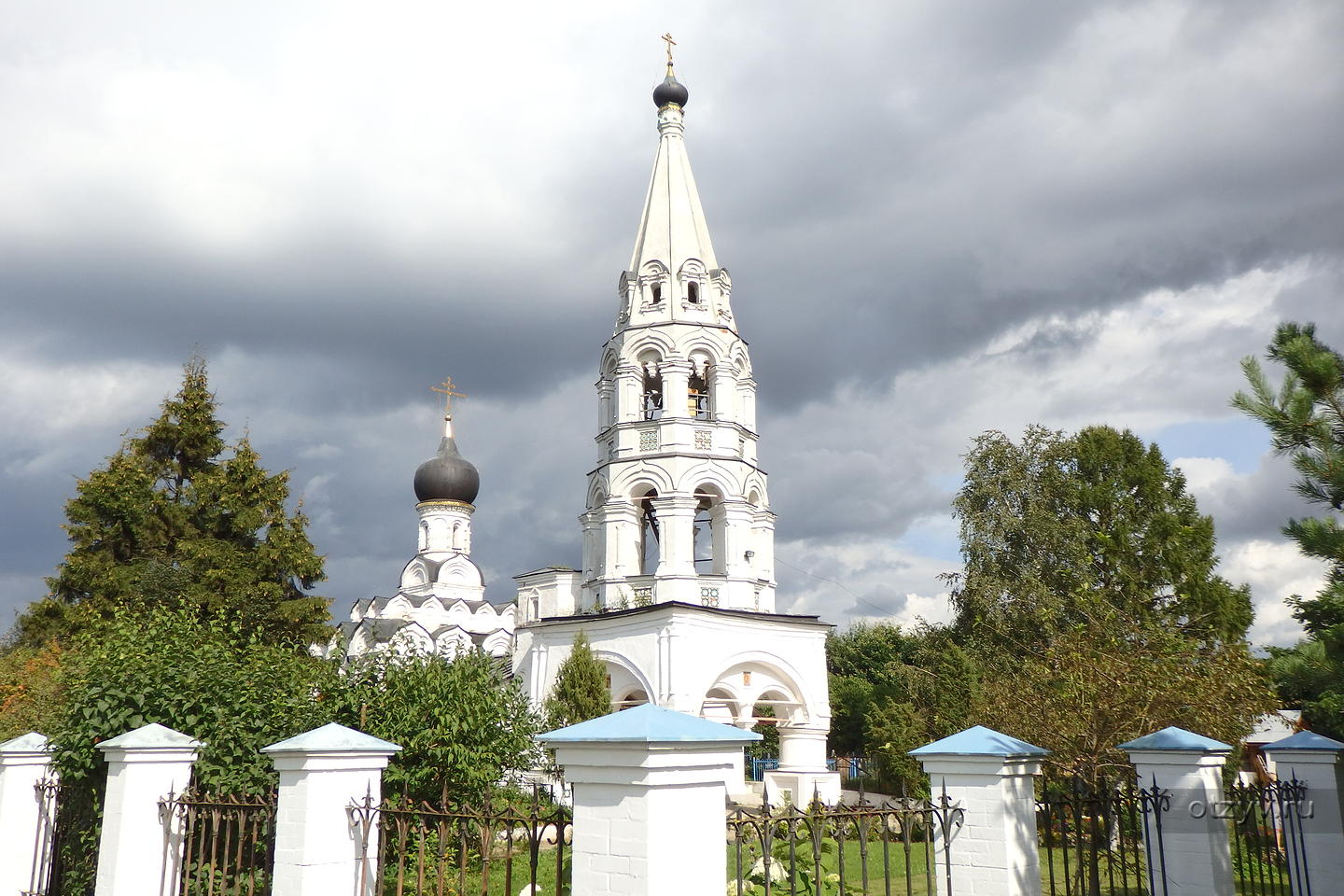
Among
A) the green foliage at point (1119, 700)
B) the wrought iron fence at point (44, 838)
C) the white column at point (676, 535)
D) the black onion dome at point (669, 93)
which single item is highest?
the black onion dome at point (669, 93)

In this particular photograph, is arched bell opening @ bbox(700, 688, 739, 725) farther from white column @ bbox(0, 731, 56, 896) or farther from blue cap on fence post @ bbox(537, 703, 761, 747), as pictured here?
blue cap on fence post @ bbox(537, 703, 761, 747)

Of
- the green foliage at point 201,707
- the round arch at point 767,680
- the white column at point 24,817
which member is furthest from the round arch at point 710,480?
the white column at point 24,817

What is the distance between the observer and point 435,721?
8203 mm

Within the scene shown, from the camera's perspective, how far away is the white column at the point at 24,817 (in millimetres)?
8742

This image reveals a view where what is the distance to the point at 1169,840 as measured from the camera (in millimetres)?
6949

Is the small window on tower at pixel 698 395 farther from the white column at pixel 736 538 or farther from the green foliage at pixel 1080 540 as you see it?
the green foliage at pixel 1080 540

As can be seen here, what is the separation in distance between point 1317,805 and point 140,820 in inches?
345

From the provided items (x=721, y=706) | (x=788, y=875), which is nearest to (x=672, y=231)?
(x=721, y=706)

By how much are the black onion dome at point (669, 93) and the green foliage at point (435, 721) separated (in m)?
19.6

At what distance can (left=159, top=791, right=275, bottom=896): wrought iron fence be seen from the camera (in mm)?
6660

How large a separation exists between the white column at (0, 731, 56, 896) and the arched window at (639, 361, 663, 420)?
15494mm

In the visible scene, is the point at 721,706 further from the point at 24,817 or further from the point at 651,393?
the point at 24,817

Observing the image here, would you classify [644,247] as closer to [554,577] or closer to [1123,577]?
[554,577]

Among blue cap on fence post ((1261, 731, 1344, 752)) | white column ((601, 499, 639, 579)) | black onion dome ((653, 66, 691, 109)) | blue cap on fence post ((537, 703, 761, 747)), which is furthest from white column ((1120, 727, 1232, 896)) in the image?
black onion dome ((653, 66, 691, 109))
